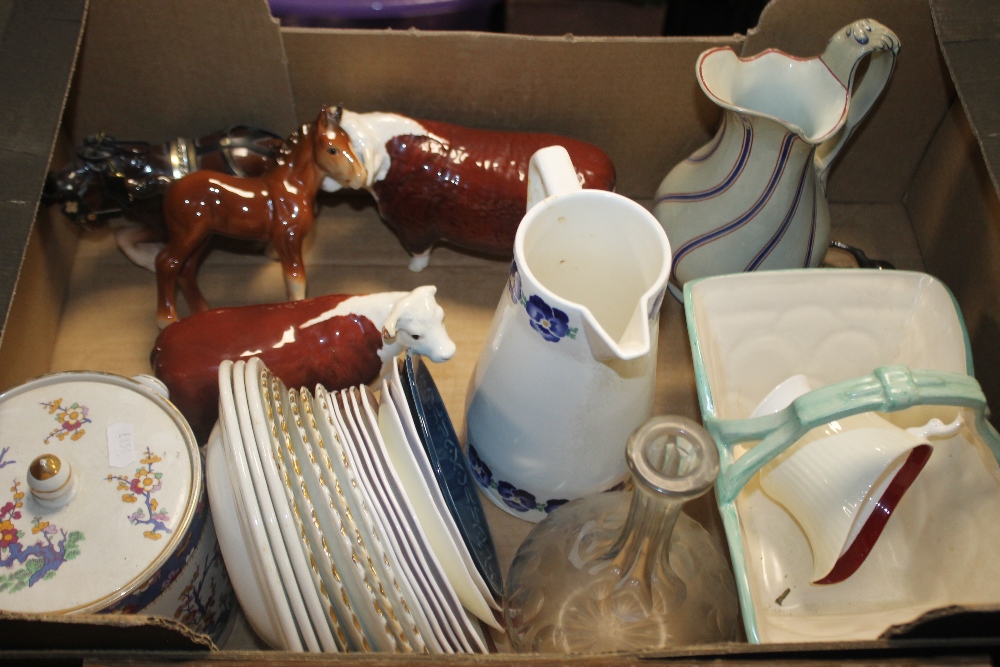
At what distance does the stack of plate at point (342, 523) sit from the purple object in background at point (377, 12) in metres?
0.42

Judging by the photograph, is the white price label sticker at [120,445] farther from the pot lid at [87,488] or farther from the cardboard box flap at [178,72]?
the cardboard box flap at [178,72]

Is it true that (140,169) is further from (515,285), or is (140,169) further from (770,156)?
(770,156)

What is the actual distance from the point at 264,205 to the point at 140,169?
0.37ft

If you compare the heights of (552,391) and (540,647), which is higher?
(552,391)

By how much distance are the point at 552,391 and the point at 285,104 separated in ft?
1.35

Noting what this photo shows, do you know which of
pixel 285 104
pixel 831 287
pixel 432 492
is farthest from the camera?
pixel 285 104

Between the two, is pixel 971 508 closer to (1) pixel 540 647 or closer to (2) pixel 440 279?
(1) pixel 540 647

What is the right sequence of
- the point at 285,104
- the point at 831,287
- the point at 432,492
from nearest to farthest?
the point at 432,492 < the point at 831,287 < the point at 285,104

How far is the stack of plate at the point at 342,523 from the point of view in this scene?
452mm

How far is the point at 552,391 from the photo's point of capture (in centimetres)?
52

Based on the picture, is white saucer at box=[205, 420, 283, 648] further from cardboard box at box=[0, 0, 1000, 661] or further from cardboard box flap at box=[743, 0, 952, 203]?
cardboard box flap at box=[743, 0, 952, 203]

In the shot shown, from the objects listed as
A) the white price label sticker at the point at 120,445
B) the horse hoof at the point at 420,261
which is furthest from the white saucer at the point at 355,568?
the horse hoof at the point at 420,261

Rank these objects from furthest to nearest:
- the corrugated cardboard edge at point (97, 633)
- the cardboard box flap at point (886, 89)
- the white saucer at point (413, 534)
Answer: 1. the cardboard box flap at point (886, 89)
2. the white saucer at point (413, 534)
3. the corrugated cardboard edge at point (97, 633)

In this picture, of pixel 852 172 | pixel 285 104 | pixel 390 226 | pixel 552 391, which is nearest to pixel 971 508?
pixel 552 391
